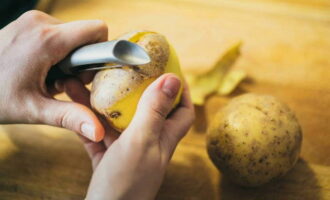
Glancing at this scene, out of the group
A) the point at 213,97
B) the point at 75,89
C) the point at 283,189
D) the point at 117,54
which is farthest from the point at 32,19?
the point at 283,189

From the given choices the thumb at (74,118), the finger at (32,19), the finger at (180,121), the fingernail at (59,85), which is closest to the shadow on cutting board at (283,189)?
the finger at (180,121)

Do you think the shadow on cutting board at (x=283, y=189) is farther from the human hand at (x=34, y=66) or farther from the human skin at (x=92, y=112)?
the human hand at (x=34, y=66)

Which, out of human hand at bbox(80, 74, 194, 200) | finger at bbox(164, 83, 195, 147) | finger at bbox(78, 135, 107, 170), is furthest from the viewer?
finger at bbox(78, 135, 107, 170)

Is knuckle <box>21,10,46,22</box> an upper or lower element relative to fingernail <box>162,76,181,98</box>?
upper

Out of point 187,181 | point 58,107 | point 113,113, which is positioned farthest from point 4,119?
point 187,181

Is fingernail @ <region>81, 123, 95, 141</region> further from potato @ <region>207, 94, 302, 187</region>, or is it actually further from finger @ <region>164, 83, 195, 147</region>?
potato @ <region>207, 94, 302, 187</region>

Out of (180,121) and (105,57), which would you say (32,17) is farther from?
(180,121)

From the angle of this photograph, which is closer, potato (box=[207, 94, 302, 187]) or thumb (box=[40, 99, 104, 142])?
thumb (box=[40, 99, 104, 142])

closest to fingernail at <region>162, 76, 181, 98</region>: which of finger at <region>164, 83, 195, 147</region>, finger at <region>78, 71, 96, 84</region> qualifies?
finger at <region>164, 83, 195, 147</region>
